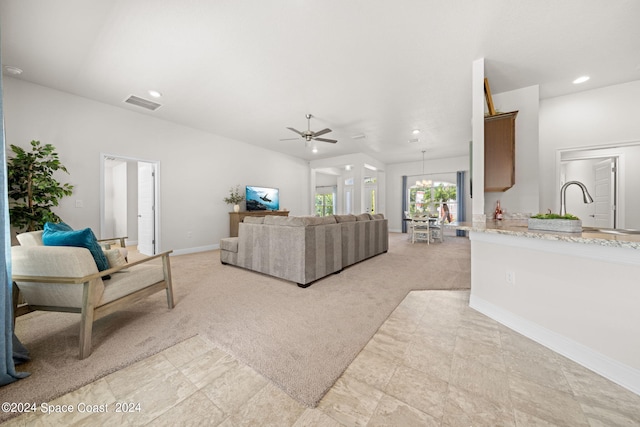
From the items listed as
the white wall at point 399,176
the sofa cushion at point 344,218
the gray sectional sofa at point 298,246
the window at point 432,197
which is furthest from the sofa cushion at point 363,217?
the white wall at point 399,176

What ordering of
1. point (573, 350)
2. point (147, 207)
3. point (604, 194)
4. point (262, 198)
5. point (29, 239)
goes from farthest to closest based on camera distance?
1. point (262, 198)
2. point (147, 207)
3. point (604, 194)
4. point (29, 239)
5. point (573, 350)

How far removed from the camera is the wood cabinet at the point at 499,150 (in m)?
2.59

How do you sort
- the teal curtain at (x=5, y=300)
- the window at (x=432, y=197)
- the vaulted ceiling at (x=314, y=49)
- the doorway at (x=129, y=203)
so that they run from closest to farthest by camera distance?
the teal curtain at (x=5, y=300) < the vaulted ceiling at (x=314, y=49) < the doorway at (x=129, y=203) < the window at (x=432, y=197)

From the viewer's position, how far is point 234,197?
5723 mm

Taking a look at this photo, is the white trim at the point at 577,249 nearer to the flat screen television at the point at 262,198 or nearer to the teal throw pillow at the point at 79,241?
the teal throw pillow at the point at 79,241

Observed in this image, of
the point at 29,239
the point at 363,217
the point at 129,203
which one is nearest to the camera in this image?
the point at 29,239

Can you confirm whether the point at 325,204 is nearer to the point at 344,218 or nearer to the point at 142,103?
the point at 344,218

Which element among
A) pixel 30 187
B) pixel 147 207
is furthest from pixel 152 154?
pixel 30 187

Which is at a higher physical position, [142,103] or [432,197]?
[142,103]

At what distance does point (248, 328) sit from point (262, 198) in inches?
191

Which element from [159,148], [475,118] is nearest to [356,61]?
[475,118]

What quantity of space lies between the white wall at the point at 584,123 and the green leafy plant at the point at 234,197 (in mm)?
6082

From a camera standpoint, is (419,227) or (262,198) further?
(419,227)

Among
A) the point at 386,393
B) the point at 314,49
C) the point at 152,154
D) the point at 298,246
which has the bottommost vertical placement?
the point at 386,393
